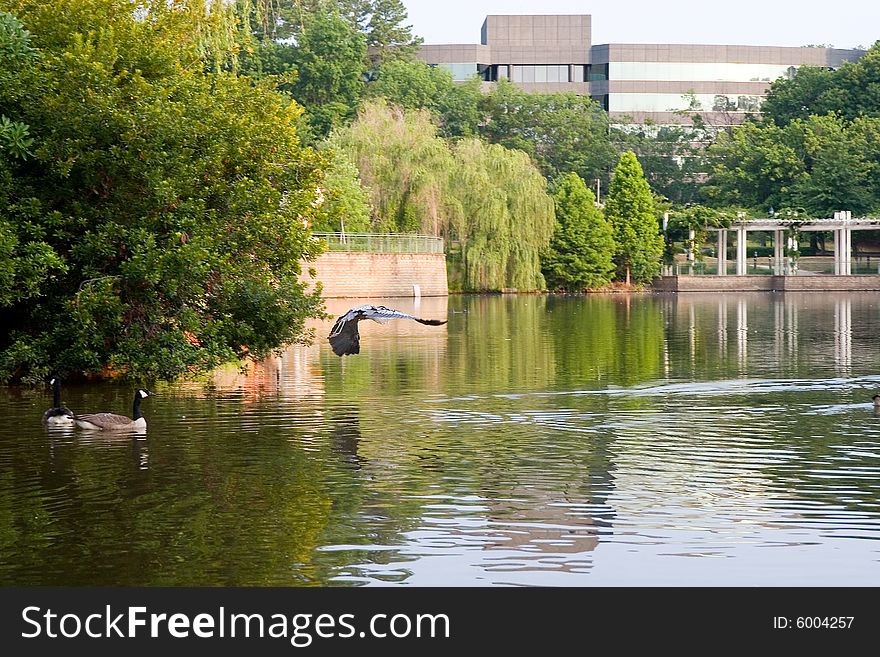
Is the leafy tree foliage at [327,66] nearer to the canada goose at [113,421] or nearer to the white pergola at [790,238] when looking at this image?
the white pergola at [790,238]

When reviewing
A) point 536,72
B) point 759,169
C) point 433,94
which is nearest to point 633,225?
point 759,169

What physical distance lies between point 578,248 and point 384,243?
18.9 metres

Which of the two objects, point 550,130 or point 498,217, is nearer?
point 498,217

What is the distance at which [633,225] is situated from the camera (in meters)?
92.6

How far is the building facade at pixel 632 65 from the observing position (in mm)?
141250

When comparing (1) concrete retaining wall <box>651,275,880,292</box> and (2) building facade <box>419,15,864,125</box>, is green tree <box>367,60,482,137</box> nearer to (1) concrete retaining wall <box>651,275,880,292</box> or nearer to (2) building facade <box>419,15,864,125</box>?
(1) concrete retaining wall <box>651,275,880,292</box>

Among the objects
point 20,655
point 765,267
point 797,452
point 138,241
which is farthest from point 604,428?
point 765,267

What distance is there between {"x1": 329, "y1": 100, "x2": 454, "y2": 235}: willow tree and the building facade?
65575 millimetres

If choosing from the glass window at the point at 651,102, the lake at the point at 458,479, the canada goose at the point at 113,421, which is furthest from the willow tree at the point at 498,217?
the glass window at the point at 651,102

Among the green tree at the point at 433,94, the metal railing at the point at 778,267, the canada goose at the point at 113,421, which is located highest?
the green tree at the point at 433,94

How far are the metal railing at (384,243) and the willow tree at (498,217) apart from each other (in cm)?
280

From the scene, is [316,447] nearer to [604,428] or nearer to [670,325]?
[604,428]

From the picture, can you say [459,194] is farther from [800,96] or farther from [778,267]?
[800,96]

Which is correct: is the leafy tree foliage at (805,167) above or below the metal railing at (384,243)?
above
